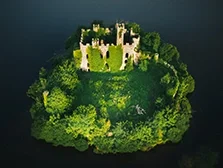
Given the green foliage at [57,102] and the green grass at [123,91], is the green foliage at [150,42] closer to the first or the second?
the green grass at [123,91]

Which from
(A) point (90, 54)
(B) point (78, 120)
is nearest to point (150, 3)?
(A) point (90, 54)

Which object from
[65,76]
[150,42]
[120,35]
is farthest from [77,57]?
[150,42]

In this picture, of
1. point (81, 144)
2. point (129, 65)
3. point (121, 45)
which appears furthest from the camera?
point (129, 65)

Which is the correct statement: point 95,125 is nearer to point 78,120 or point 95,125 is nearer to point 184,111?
point 78,120

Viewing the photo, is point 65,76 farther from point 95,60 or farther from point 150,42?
point 150,42

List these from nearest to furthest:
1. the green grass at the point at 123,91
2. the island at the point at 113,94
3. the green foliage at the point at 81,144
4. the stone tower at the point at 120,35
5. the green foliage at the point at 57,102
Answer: the green foliage at the point at 81,144, the island at the point at 113,94, the green foliage at the point at 57,102, the green grass at the point at 123,91, the stone tower at the point at 120,35

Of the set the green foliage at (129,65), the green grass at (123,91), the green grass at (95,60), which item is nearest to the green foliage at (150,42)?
the green grass at (123,91)
